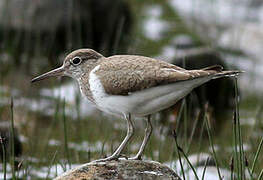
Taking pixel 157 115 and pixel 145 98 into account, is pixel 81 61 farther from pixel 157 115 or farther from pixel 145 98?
pixel 157 115

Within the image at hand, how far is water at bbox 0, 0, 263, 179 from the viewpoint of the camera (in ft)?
22.9

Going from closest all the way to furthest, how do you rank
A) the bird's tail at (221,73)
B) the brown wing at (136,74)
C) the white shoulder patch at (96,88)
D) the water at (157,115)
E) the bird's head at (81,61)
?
the bird's tail at (221,73) → the brown wing at (136,74) → the white shoulder patch at (96,88) → the bird's head at (81,61) → the water at (157,115)

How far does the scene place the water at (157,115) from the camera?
6980mm

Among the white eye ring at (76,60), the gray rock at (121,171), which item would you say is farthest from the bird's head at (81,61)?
the gray rock at (121,171)

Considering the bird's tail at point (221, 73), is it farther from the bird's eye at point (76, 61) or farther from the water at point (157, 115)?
the water at point (157, 115)

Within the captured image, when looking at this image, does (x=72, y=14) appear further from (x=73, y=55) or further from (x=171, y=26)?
(x=73, y=55)

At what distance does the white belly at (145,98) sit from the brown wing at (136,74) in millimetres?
40

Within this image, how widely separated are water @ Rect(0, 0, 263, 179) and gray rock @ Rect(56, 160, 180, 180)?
541 millimetres

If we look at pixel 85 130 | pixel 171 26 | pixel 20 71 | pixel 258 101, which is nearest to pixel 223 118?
pixel 258 101

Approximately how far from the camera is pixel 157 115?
8.21 m

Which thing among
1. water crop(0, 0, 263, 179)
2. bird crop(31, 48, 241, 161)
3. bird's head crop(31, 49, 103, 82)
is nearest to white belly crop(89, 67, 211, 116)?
bird crop(31, 48, 241, 161)

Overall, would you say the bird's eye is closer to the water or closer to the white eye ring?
the white eye ring

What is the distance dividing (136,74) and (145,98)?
192 millimetres

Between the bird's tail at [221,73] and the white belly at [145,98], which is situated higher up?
the bird's tail at [221,73]
